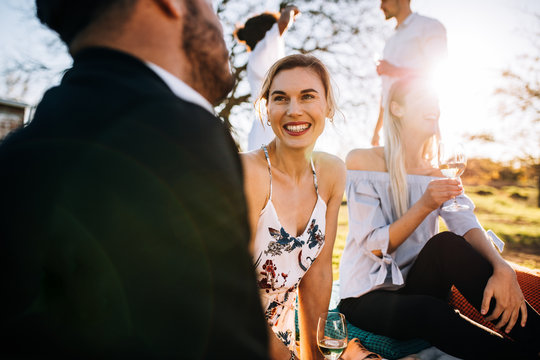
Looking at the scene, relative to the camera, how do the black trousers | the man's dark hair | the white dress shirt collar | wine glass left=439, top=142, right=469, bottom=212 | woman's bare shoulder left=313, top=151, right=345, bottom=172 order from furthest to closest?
the man's dark hair, wine glass left=439, top=142, right=469, bottom=212, woman's bare shoulder left=313, top=151, right=345, bottom=172, the black trousers, the white dress shirt collar

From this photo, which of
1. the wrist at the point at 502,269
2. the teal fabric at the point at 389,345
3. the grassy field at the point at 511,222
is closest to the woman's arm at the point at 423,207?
the wrist at the point at 502,269

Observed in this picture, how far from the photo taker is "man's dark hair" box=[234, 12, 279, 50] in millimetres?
4199

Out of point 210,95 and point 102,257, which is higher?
point 210,95

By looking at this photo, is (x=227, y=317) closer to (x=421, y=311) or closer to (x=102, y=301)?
(x=102, y=301)

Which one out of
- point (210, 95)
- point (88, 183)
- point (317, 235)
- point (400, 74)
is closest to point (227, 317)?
point (88, 183)

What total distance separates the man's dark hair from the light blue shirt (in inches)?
92.3

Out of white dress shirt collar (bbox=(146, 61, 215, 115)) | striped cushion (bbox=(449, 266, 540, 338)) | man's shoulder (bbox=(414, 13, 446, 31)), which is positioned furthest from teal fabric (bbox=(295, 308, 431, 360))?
man's shoulder (bbox=(414, 13, 446, 31))

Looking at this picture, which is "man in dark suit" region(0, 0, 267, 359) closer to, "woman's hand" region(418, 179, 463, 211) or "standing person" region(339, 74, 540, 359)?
"standing person" region(339, 74, 540, 359)

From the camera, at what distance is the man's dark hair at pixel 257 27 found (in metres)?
4.20

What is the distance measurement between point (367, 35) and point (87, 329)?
13274 millimetres

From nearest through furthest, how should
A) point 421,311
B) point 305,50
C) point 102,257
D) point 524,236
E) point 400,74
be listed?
1. point 102,257
2. point 421,311
3. point 400,74
4. point 524,236
5. point 305,50

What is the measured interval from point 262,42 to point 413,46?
72.4 inches

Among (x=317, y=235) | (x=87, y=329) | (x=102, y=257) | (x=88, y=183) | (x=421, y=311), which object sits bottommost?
(x=421, y=311)

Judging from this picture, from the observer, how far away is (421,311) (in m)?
2.05
